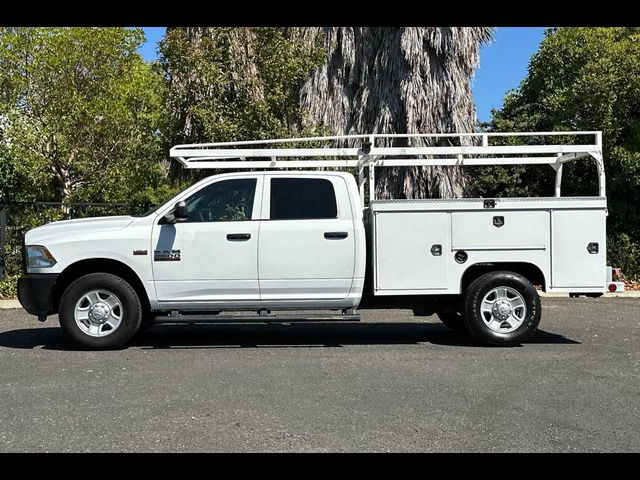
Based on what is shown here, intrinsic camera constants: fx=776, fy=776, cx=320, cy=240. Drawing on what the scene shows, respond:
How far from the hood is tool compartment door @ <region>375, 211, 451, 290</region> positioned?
9.52ft

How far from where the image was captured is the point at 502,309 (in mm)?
8984

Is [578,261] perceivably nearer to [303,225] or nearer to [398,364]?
[398,364]

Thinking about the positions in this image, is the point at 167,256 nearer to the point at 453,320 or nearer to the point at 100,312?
the point at 100,312

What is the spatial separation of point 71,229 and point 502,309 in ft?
16.5

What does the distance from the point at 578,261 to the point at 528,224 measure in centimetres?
72

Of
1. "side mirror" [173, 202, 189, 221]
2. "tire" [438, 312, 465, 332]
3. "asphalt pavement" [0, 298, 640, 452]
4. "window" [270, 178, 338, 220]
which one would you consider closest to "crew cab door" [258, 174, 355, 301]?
"window" [270, 178, 338, 220]

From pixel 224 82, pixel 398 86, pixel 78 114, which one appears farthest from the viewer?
pixel 78 114

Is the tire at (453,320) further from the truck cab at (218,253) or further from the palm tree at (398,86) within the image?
the palm tree at (398,86)

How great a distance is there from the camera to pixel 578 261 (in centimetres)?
891

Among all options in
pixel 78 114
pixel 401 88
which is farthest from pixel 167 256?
pixel 78 114

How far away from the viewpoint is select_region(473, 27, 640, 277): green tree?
51.4ft

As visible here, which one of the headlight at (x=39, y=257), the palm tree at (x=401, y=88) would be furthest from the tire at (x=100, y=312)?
the palm tree at (x=401, y=88)

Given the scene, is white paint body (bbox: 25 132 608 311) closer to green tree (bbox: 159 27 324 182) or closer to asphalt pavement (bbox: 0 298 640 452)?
asphalt pavement (bbox: 0 298 640 452)

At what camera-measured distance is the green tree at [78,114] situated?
1838cm
